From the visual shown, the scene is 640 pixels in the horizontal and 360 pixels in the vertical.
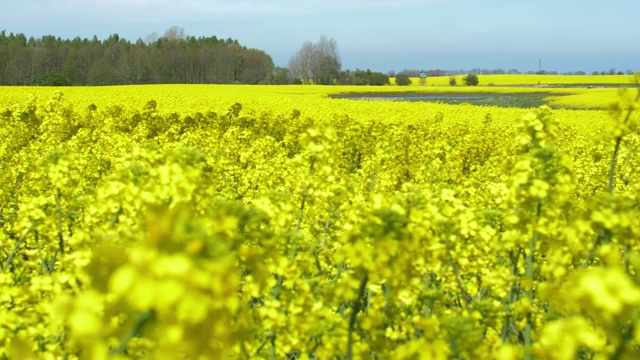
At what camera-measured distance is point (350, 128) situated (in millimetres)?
16391

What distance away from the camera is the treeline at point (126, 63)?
79188 millimetres

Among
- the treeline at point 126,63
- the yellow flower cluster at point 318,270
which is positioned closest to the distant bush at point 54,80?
the treeline at point 126,63

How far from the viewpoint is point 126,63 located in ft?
278

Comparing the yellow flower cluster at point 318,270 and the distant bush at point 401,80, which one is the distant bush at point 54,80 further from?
the yellow flower cluster at point 318,270

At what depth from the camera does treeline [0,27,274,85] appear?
79188 mm

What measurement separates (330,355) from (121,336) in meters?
1.41

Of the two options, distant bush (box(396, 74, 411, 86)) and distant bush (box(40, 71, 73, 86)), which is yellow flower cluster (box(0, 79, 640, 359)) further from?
distant bush (box(396, 74, 411, 86))

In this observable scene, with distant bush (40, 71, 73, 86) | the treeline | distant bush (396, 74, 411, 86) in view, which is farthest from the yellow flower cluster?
distant bush (396, 74, 411, 86)

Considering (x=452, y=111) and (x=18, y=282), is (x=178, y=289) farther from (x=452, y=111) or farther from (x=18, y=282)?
(x=452, y=111)

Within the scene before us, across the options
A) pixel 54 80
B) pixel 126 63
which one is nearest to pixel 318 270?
pixel 54 80

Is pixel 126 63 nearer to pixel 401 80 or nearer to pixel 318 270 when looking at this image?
pixel 401 80

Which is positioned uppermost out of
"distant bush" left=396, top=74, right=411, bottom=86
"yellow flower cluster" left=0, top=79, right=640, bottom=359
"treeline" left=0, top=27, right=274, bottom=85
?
"treeline" left=0, top=27, right=274, bottom=85

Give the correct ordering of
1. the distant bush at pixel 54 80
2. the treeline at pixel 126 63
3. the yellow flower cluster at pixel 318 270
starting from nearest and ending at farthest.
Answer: the yellow flower cluster at pixel 318 270 → the distant bush at pixel 54 80 → the treeline at pixel 126 63

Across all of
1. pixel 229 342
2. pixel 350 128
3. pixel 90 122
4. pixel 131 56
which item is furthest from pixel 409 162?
pixel 131 56
